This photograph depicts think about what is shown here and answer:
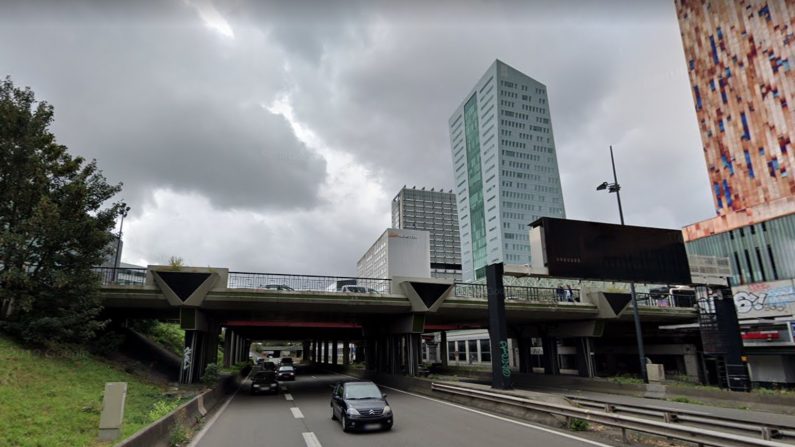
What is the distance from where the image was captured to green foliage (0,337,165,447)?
36.9 feet

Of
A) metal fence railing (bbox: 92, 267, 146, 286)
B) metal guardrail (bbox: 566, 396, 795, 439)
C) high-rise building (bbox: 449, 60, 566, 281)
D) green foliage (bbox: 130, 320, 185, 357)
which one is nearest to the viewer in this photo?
metal guardrail (bbox: 566, 396, 795, 439)

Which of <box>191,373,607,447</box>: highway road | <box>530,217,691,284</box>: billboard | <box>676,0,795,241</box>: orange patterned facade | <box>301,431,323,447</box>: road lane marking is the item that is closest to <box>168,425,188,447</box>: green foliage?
<box>191,373,607,447</box>: highway road

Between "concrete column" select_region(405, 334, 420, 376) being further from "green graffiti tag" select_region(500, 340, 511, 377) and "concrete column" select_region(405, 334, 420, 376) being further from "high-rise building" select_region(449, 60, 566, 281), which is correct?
"high-rise building" select_region(449, 60, 566, 281)

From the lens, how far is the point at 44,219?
19891 millimetres

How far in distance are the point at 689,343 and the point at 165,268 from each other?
4610cm

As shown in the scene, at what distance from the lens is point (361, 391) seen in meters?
15.2

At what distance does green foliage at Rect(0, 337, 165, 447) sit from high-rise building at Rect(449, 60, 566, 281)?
12097 cm

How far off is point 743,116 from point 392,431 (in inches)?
3041

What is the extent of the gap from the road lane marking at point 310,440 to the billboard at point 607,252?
486 inches

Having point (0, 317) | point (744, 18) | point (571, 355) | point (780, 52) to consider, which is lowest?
point (571, 355)

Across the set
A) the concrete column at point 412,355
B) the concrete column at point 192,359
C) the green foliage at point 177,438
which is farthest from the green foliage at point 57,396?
the concrete column at point 412,355

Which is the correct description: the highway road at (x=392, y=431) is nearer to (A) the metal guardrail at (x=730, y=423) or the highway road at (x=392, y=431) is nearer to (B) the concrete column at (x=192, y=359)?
(A) the metal guardrail at (x=730, y=423)

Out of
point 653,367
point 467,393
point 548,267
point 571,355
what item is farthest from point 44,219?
point 571,355

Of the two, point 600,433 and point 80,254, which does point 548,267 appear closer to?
point 600,433
